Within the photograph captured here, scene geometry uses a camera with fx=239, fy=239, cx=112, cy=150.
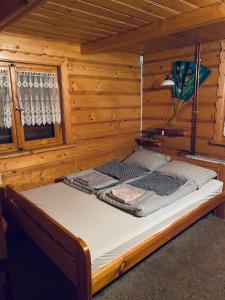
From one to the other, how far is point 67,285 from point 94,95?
8.07 ft

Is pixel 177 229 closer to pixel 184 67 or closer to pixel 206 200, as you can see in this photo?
pixel 206 200

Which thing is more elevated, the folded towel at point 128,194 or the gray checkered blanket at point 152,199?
the folded towel at point 128,194

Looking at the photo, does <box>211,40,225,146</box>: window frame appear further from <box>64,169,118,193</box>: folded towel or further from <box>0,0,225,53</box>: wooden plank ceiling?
<box>64,169,118,193</box>: folded towel

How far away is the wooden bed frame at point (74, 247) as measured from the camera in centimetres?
157

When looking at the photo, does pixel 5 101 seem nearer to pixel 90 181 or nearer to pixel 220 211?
pixel 90 181

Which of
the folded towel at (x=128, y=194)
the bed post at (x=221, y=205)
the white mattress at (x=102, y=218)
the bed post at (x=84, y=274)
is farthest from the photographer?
the bed post at (x=221, y=205)

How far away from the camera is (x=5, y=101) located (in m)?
2.71

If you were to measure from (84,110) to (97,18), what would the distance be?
4.58ft

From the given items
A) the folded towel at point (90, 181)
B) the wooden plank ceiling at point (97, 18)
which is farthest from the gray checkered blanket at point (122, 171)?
the wooden plank ceiling at point (97, 18)

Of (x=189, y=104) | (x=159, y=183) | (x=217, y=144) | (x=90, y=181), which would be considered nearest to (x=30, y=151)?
(x=90, y=181)

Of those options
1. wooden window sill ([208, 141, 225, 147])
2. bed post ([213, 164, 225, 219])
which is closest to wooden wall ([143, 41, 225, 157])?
wooden window sill ([208, 141, 225, 147])

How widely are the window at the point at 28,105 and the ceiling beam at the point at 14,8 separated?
35.7 inches

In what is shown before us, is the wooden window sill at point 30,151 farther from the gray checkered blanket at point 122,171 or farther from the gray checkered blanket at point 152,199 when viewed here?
the gray checkered blanket at point 152,199

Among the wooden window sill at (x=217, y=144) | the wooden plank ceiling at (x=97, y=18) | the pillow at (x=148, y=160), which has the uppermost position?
the wooden plank ceiling at (x=97, y=18)
